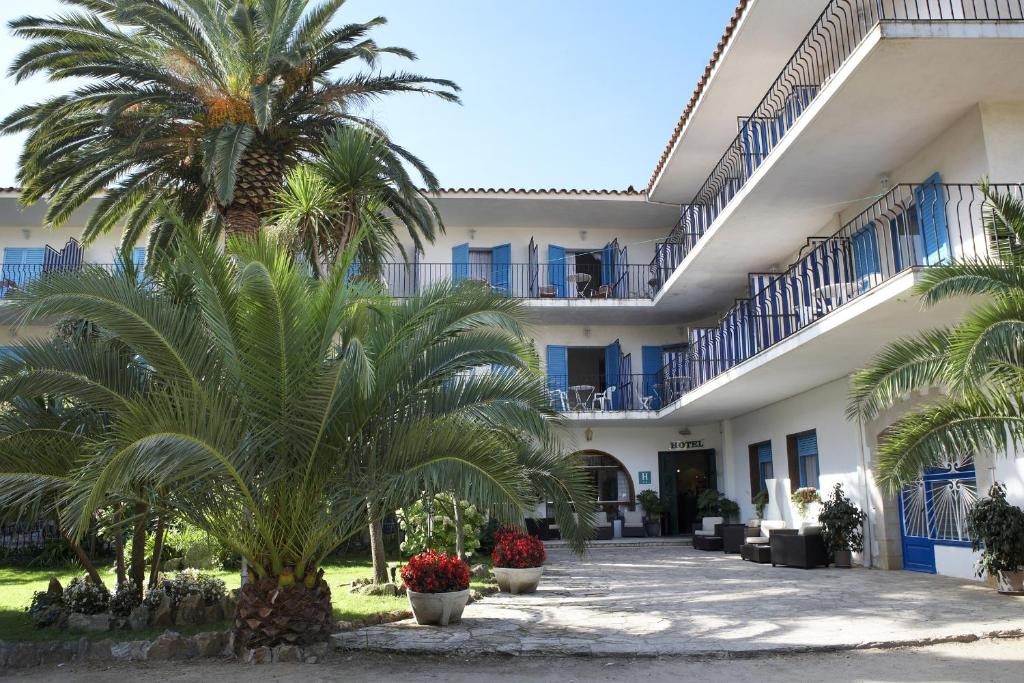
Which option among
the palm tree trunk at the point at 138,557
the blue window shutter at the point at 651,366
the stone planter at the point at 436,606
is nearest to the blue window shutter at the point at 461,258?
the blue window shutter at the point at 651,366

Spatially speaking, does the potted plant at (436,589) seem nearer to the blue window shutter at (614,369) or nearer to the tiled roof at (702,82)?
the tiled roof at (702,82)

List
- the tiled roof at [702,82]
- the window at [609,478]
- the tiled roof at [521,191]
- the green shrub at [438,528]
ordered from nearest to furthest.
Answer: the tiled roof at [702,82]
the green shrub at [438,528]
the tiled roof at [521,191]
the window at [609,478]

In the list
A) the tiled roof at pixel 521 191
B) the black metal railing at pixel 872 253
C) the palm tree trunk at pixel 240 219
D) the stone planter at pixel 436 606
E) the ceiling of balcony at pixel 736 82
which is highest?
the tiled roof at pixel 521 191

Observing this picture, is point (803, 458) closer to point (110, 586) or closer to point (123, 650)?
point (110, 586)

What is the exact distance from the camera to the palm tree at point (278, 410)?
700 centimetres

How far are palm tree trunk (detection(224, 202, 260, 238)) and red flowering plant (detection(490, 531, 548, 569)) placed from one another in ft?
19.2

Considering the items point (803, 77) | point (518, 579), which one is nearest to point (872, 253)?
point (803, 77)

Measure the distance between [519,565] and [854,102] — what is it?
760 cm

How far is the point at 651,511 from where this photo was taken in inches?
880

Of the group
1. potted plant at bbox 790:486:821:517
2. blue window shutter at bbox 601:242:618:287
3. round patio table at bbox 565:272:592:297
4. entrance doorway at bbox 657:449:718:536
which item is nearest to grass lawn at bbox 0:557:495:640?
potted plant at bbox 790:486:821:517

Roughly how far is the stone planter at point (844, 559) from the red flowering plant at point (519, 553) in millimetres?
6063

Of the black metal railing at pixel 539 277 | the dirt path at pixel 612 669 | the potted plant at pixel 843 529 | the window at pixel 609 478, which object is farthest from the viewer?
the window at pixel 609 478

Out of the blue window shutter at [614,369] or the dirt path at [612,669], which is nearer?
the dirt path at [612,669]

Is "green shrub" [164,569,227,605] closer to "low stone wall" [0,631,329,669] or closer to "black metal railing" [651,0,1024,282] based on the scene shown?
"low stone wall" [0,631,329,669]
